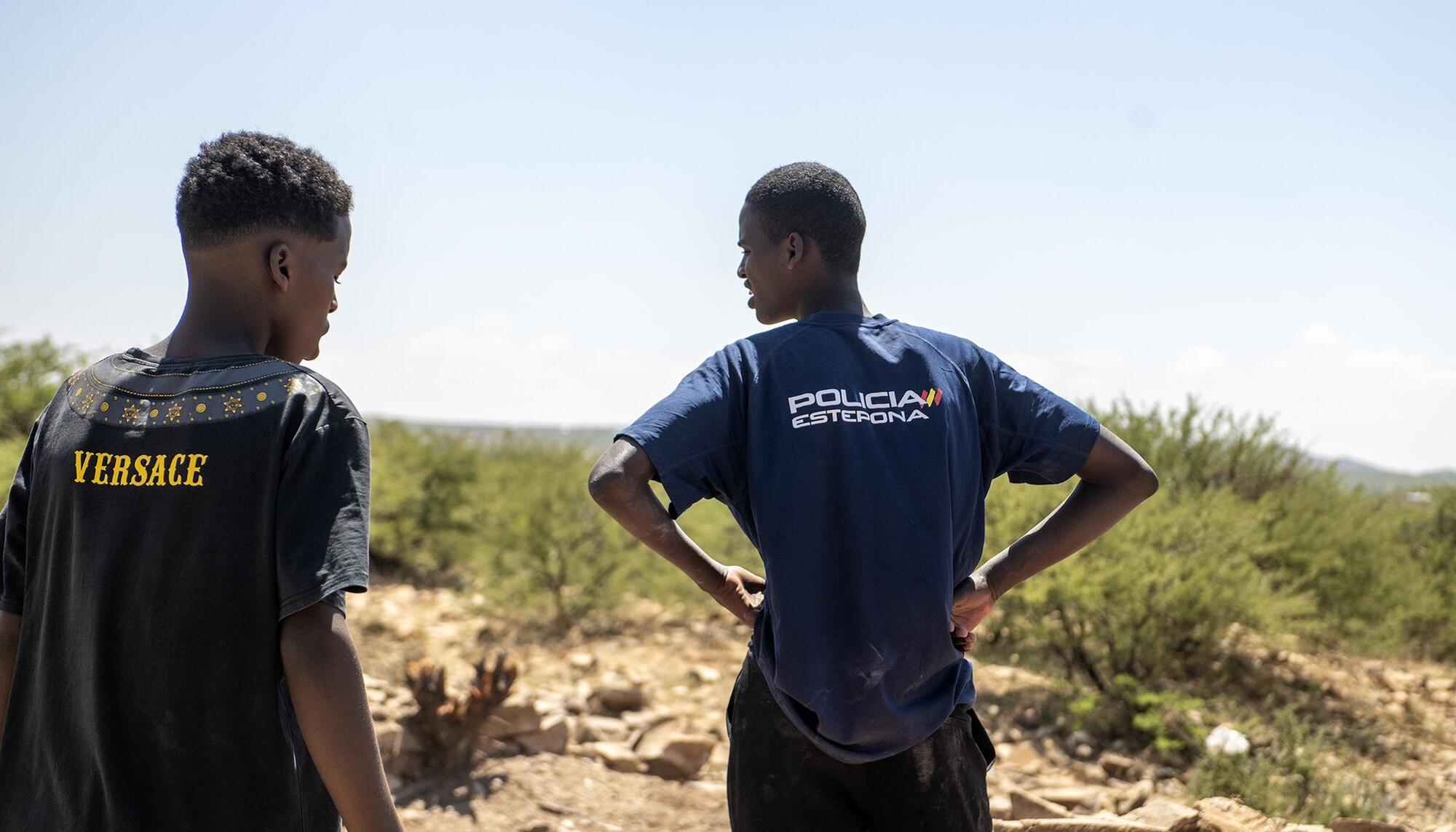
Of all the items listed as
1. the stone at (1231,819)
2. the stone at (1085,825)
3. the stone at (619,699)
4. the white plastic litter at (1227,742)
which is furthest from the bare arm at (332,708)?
the stone at (619,699)

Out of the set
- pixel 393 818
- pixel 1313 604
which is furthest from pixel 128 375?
pixel 1313 604

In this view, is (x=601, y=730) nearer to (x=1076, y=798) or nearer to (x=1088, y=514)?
(x=1076, y=798)

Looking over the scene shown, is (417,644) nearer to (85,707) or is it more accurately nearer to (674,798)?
(674,798)

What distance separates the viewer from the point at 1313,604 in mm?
8133

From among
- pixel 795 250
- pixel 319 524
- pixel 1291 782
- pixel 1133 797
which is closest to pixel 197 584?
pixel 319 524

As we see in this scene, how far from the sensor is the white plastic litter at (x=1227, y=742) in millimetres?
5977

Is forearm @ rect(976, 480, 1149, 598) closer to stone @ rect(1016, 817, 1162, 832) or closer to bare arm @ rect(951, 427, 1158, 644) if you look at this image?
bare arm @ rect(951, 427, 1158, 644)

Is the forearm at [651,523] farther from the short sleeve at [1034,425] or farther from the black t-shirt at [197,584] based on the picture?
the short sleeve at [1034,425]

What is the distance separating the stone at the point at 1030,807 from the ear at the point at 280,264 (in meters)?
3.99

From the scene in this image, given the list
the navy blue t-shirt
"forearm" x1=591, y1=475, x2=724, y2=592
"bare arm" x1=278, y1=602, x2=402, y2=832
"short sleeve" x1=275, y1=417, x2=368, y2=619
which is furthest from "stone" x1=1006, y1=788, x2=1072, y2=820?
"short sleeve" x1=275, y1=417, x2=368, y2=619

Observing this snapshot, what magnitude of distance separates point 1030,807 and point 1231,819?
1.21m

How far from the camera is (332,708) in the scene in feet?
5.31

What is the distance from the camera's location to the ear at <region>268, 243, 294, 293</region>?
1.78 metres

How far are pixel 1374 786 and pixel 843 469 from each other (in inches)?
221
